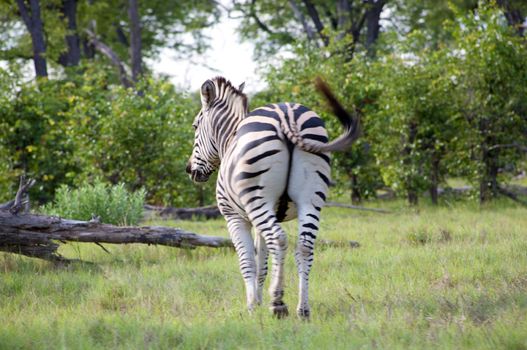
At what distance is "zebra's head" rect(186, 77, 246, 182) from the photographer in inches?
251

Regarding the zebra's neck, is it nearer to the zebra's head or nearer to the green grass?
the zebra's head

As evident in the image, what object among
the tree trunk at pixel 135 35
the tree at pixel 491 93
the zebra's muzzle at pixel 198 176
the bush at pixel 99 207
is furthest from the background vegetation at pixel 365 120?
the zebra's muzzle at pixel 198 176

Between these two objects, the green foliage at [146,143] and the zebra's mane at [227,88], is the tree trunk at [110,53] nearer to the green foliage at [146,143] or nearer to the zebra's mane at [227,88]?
the green foliage at [146,143]

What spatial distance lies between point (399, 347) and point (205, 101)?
10.8 ft

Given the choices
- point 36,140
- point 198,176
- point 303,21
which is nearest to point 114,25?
point 303,21

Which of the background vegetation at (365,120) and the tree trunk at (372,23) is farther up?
the tree trunk at (372,23)

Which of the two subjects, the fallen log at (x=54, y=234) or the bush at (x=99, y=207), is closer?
the fallen log at (x=54, y=234)

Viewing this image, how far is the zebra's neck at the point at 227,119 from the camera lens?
20.3 ft

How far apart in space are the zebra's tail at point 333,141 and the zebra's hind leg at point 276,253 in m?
0.66

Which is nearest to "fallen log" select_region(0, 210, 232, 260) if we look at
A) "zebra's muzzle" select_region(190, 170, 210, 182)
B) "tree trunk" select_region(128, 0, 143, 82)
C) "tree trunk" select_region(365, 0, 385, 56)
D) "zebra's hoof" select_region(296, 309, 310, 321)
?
"zebra's muzzle" select_region(190, 170, 210, 182)

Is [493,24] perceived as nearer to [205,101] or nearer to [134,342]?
[205,101]

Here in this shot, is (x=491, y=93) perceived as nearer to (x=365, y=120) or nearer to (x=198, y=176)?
(x=365, y=120)

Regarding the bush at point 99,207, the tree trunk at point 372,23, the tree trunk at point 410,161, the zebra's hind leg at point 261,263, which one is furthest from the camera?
the tree trunk at point 372,23

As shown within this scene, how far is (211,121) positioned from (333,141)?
1.56 meters
